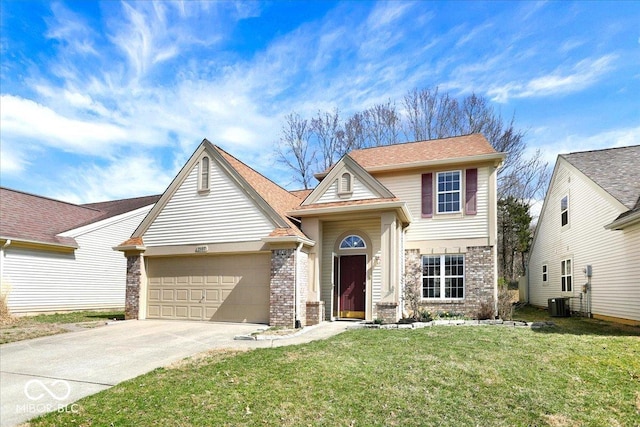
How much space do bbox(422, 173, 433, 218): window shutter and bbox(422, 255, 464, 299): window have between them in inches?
67.7

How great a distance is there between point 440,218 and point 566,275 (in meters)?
7.26

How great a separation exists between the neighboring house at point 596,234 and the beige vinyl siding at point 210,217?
1156cm

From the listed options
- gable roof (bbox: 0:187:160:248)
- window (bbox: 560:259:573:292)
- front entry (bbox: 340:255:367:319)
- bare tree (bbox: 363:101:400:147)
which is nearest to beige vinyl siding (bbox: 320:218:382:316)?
front entry (bbox: 340:255:367:319)

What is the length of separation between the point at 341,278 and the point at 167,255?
6.53 meters

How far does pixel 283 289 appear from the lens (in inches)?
492

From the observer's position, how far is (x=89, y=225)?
20109 millimetres

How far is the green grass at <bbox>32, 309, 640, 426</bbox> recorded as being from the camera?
17.7ft

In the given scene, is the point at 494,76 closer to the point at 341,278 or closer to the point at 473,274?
the point at 473,274

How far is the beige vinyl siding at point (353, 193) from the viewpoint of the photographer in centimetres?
1373

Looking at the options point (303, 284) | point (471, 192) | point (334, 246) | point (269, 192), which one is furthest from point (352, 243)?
point (471, 192)

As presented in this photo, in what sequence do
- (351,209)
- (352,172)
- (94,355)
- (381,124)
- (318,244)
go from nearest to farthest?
(94,355), (351,209), (318,244), (352,172), (381,124)

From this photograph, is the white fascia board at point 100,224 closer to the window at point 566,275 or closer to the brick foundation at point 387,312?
the brick foundation at point 387,312

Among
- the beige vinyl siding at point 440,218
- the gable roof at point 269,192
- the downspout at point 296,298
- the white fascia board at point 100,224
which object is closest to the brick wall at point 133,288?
the gable roof at point 269,192

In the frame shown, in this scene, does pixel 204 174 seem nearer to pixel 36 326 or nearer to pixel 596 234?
pixel 36 326
